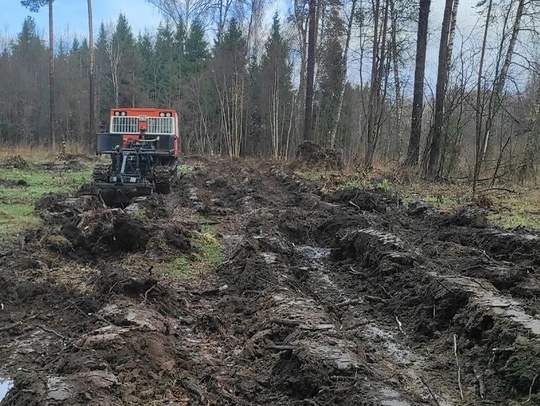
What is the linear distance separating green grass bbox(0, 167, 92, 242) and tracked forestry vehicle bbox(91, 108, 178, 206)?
1.39 m

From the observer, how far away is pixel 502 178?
16.4 metres

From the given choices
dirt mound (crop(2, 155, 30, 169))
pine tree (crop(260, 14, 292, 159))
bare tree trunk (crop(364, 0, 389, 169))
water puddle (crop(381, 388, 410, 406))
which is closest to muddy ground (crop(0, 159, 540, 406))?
water puddle (crop(381, 388, 410, 406))

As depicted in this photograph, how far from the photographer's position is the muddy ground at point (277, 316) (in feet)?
12.0

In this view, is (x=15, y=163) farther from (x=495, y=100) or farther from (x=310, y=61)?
(x=495, y=100)

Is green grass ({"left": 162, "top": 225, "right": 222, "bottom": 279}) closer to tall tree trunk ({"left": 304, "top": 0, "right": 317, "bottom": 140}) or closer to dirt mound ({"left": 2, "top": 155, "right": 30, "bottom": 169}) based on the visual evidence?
dirt mound ({"left": 2, "top": 155, "right": 30, "bottom": 169})

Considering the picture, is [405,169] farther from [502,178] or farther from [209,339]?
[209,339]

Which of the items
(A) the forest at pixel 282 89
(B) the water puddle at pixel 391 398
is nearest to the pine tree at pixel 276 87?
(A) the forest at pixel 282 89

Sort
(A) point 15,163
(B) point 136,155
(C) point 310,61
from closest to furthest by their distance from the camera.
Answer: (B) point 136,155
(A) point 15,163
(C) point 310,61

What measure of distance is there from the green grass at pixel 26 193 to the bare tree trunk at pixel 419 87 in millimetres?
10460

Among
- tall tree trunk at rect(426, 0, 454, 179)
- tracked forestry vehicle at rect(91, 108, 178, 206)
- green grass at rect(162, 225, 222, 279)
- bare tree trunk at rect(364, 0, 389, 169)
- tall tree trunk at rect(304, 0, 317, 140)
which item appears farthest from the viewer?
tall tree trunk at rect(304, 0, 317, 140)

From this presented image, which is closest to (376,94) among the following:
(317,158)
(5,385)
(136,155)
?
(317,158)

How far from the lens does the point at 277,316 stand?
4.95m

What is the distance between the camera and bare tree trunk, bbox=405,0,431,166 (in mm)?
17625

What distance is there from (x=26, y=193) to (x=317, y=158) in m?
11.8
